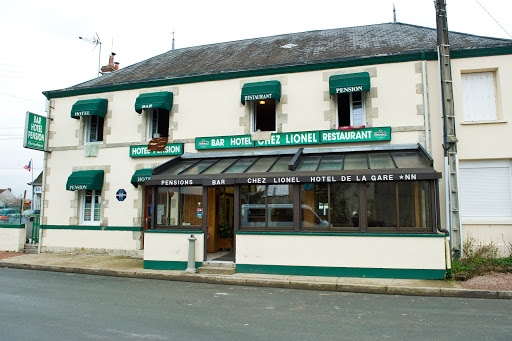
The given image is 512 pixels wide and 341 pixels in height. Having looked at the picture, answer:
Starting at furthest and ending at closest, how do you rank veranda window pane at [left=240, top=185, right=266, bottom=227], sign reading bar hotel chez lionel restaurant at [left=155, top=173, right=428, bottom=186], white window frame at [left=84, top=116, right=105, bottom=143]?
white window frame at [left=84, top=116, right=105, bottom=143] → veranda window pane at [left=240, top=185, right=266, bottom=227] → sign reading bar hotel chez lionel restaurant at [left=155, top=173, right=428, bottom=186]

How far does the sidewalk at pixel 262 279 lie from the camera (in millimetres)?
8086

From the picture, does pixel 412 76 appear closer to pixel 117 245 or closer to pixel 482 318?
pixel 482 318

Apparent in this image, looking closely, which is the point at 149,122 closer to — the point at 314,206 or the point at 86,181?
the point at 86,181

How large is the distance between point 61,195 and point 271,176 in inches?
346

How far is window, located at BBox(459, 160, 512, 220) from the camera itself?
34.5 ft

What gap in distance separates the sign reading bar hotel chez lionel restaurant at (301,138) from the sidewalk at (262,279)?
4158 millimetres

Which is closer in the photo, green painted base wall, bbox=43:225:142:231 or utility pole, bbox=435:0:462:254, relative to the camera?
utility pole, bbox=435:0:462:254

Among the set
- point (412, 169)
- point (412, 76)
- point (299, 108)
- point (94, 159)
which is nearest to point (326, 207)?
point (412, 169)

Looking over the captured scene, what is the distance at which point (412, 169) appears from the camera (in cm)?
931

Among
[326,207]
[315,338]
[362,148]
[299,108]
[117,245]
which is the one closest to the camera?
[315,338]

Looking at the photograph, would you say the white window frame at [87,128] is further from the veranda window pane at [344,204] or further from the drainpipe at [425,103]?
the drainpipe at [425,103]

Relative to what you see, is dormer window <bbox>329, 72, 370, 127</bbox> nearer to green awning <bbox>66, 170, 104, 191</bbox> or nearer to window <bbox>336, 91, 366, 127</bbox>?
window <bbox>336, 91, 366, 127</bbox>

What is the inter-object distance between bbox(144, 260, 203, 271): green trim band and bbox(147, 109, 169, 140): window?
4.74 meters

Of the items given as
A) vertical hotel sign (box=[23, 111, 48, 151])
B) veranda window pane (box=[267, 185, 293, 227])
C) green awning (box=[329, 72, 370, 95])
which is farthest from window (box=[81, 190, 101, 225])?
green awning (box=[329, 72, 370, 95])
